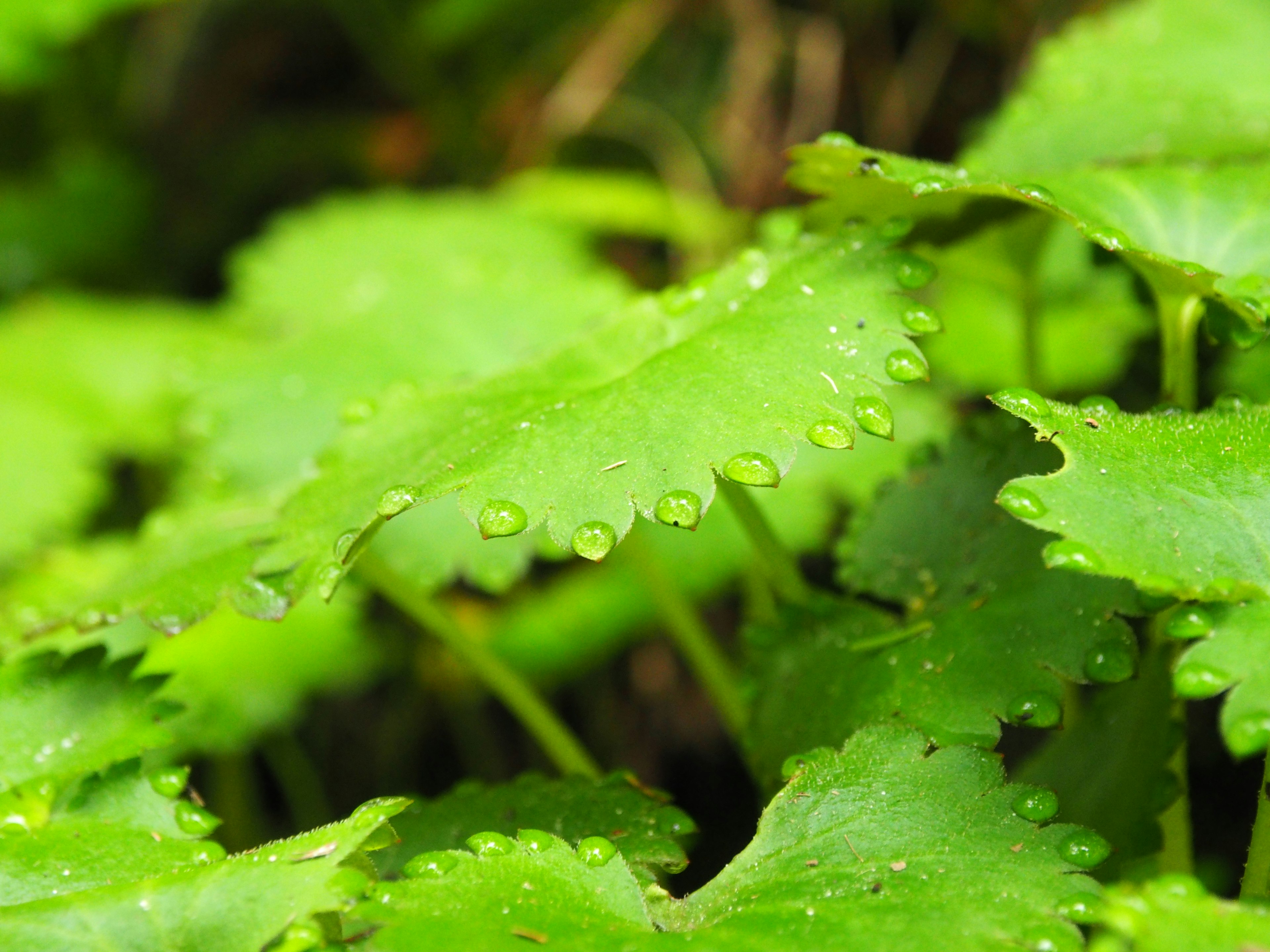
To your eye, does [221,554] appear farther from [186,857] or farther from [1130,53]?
[1130,53]

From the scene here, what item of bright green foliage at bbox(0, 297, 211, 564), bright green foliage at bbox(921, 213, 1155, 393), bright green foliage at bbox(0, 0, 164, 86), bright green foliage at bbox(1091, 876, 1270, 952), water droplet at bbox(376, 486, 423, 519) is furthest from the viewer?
bright green foliage at bbox(0, 0, 164, 86)

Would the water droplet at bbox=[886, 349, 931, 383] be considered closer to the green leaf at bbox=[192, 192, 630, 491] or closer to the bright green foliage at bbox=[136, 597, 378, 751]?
the green leaf at bbox=[192, 192, 630, 491]

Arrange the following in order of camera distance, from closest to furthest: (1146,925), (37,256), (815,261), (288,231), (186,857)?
(1146,925) < (186,857) < (815,261) < (288,231) < (37,256)

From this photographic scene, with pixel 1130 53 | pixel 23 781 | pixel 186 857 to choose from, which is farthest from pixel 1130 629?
pixel 1130 53

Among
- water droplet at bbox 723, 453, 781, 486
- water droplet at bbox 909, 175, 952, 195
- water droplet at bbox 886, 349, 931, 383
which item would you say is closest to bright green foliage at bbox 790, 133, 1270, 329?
water droplet at bbox 909, 175, 952, 195

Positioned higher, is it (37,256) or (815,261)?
(815,261)
